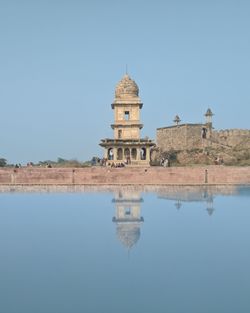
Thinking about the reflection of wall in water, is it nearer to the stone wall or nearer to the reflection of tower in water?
the reflection of tower in water

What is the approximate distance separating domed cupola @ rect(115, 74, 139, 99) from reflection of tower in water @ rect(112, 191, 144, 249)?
657 inches

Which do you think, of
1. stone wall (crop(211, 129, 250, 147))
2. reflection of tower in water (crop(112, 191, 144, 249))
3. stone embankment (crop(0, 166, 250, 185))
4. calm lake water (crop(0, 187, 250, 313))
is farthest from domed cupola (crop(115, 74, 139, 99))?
calm lake water (crop(0, 187, 250, 313))

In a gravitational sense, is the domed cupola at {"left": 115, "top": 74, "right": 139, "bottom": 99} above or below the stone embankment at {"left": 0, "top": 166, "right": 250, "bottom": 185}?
above

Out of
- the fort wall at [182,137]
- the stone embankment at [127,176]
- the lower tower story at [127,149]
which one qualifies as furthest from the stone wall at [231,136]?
the stone embankment at [127,176]

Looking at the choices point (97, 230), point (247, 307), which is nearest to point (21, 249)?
point (97, 230)

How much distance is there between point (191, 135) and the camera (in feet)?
140

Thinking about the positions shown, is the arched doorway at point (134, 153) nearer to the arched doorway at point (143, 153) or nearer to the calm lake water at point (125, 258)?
the arched doorway at point (143, 153)

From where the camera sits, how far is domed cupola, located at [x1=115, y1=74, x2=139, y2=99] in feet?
106

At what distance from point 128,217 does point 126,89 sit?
2212 centimetres

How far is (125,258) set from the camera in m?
6.98

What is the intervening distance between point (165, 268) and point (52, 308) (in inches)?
80.1

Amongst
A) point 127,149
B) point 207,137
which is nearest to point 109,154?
point 127,149

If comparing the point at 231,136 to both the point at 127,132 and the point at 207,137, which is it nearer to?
the point at 207,137

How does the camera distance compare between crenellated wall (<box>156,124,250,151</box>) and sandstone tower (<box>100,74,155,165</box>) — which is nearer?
sandstone tower (<box>100,74,155,165</box>)
